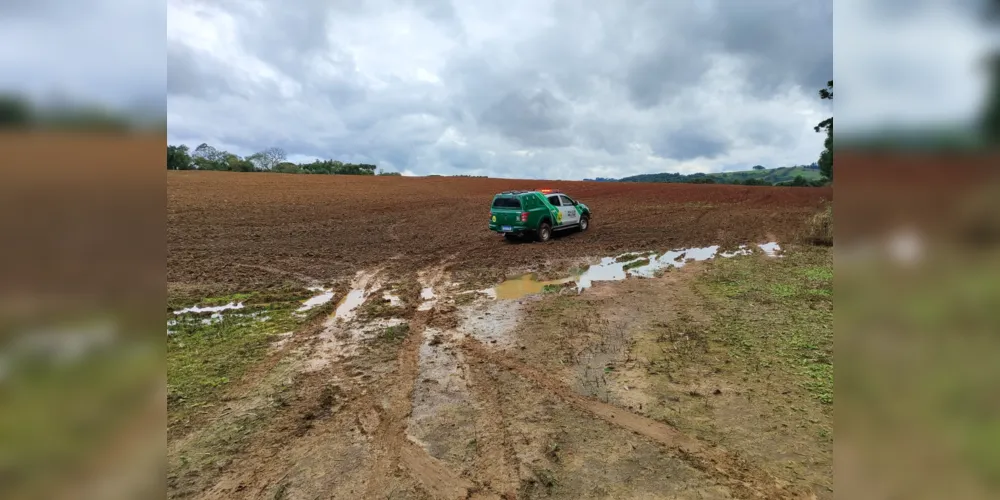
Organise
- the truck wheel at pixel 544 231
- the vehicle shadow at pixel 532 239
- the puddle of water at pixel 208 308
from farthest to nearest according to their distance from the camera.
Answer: the vehicle shadow at pixel 532 239 → the truck wheel at pixel 544 231 → the puddle of water at pixel 208 308

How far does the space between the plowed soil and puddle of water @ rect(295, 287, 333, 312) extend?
4.49 feet

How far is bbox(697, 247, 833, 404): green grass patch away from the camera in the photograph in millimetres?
5523

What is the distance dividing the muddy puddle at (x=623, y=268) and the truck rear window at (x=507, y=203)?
382 cm

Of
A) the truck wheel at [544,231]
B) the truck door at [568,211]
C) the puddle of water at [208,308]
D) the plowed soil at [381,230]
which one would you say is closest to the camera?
the puddle of water at [208,308]

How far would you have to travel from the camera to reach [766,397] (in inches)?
185

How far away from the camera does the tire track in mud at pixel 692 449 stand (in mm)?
3314

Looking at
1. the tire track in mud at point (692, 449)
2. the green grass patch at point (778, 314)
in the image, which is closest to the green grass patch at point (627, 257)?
the green grass patch at point (778, 314)

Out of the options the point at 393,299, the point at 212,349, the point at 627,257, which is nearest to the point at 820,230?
the point at 627,257
